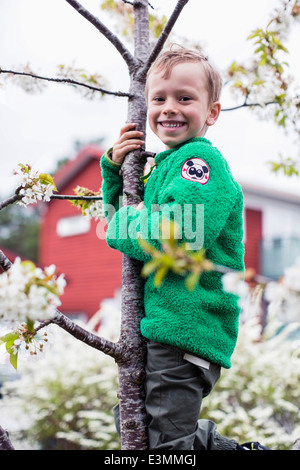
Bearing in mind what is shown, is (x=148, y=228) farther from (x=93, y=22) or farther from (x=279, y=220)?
(x=279, y=220)

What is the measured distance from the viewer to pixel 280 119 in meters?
2.49

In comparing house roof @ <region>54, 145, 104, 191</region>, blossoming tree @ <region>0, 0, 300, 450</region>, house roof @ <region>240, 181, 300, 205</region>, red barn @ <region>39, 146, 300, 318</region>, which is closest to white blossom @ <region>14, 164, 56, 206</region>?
blossoming tree @ <region>0, 0, 300, 450</region>

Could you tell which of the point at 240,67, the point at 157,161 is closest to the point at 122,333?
the point at 157,161

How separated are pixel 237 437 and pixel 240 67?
2798 millimetres

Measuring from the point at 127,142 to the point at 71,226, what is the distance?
49.6 feet

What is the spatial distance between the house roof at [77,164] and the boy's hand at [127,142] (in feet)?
44.7

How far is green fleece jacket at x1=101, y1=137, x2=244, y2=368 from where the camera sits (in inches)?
59.1

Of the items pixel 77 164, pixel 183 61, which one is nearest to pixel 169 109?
pixel 183 61

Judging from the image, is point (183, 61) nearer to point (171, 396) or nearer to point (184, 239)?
point (184, 239)

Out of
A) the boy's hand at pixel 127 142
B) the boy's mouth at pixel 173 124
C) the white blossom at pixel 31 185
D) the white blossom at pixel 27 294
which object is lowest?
the white blossom at pixel 27 294

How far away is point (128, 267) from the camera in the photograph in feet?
5.59

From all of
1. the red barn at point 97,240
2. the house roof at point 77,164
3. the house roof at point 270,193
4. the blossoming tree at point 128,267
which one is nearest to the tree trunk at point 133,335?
the blossoming tree at point 128,267

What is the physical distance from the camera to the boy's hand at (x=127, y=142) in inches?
71.3

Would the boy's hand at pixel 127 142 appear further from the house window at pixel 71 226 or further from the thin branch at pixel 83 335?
the house window at pixel 71 226
